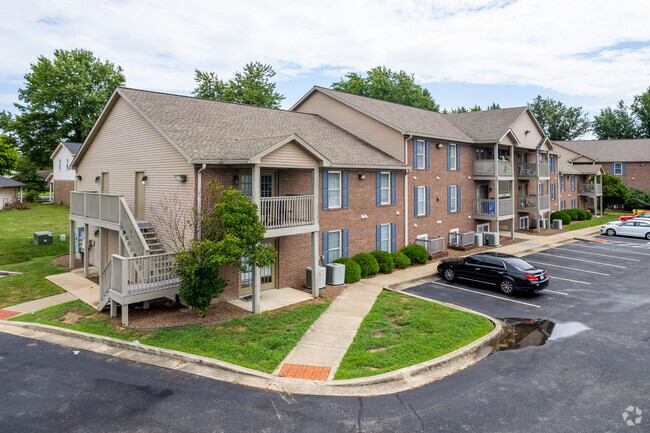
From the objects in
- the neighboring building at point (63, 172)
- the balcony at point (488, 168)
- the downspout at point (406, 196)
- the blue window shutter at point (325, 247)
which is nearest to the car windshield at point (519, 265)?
the downspout at point (406, 196)

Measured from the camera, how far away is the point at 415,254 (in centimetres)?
2194

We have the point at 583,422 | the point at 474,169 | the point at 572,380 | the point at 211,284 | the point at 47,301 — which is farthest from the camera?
the point at 474,169

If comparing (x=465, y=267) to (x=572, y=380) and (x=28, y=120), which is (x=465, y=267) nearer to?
(x=572, y=380)

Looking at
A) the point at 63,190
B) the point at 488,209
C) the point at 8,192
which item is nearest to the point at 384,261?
the point at 488,209

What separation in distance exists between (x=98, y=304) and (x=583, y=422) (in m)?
14.5

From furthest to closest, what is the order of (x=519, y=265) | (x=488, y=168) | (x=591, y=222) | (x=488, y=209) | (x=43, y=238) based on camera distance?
(x=591, y=222) < (x=488, y=209) < (x=488, y=168) < (x=43, y=238) < (x=519, y=265)

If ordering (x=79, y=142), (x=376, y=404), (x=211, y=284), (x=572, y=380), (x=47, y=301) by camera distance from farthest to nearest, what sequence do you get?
(x=79, y=142), (x=47, y=301), (x=211, y=284), (x=572, y=380), (x=376, y=404)

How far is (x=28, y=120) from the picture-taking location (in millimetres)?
46562

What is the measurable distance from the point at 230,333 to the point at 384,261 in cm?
984

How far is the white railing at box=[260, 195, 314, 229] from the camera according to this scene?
48.1ft

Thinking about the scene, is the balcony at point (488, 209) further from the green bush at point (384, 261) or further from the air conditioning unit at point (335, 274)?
the air conditioning unit at point (335, 274)

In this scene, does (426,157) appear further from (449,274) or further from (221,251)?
(221,251)

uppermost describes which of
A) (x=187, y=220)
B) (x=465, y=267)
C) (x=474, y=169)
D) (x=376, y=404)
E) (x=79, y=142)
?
(x=79, y=142)

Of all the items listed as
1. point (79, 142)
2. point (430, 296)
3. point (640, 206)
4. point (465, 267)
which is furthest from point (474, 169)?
point (79, 142)
